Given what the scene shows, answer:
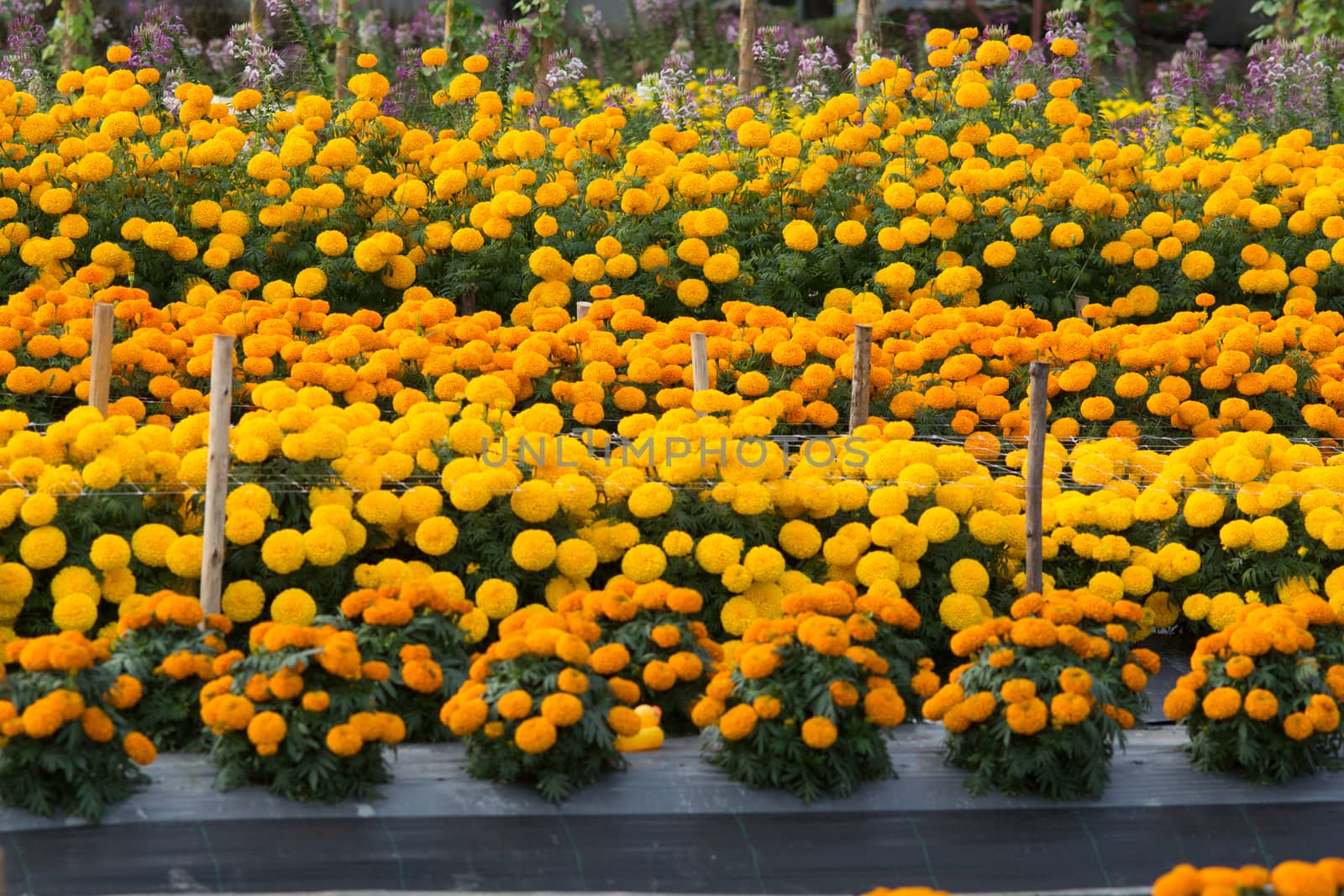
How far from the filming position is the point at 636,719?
4.10m

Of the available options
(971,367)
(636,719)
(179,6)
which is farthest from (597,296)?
(179,6)

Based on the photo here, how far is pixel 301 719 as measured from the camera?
3951mm

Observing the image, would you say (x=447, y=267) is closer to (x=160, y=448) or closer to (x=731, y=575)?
(x=160, y=448)

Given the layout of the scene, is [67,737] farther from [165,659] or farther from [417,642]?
[417,642]

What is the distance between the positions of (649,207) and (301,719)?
422 cm

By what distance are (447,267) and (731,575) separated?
129 inches

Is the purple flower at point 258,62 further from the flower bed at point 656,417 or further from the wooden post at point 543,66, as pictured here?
the wooden post at point 543,66

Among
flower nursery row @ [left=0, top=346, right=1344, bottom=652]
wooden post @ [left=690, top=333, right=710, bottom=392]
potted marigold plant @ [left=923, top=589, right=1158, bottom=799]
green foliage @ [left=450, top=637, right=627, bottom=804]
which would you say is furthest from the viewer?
wooden post @ [left=690, top=333, right=710, bottom=392]

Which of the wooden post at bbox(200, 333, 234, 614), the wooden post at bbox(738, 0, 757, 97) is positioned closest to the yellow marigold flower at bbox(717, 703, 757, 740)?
the wooden post at bbox(200, 333, 234, 614)

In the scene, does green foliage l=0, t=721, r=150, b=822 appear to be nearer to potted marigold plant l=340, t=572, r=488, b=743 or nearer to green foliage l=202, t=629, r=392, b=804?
green foliage l=202, t=629, r=392, b=804

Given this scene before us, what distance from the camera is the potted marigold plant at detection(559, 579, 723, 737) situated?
4.31 metres

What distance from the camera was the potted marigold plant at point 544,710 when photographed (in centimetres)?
394

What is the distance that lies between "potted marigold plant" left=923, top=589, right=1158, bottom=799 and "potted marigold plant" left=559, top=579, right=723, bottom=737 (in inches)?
25.2

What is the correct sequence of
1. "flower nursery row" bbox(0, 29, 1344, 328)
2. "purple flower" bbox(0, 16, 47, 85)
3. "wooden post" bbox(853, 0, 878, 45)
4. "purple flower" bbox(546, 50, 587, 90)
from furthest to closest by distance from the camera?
"purple flower" bbox(546, 50, 587, 90), "purple flower" bbox(0, 16, 47, 85), "wooden post" bbox(853, 0, 878, 45), "flower nursery row" bbox(0, 29, 1344, 328)
